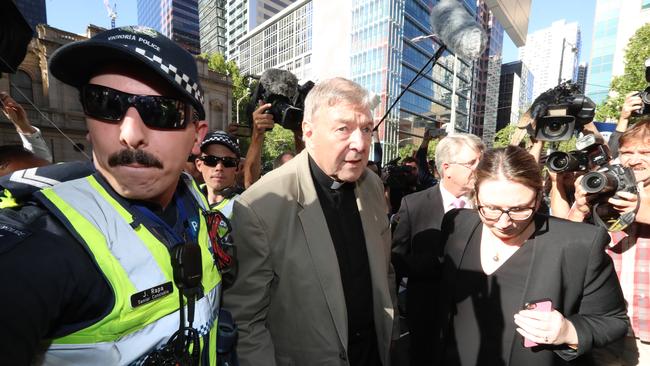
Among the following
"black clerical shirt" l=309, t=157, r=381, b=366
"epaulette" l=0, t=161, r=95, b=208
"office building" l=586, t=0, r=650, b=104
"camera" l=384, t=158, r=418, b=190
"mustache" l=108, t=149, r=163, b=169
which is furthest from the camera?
"office building" l=586, t=0, r=650, b=104

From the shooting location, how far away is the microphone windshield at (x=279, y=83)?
2.69 meters

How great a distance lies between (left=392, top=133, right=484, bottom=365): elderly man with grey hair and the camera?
2867mm

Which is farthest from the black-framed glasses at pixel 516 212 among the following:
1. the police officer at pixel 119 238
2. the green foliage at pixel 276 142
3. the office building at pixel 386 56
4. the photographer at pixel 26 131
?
the office building at pixel 386 56

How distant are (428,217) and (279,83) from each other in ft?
6.12

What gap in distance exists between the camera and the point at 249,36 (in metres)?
79.4

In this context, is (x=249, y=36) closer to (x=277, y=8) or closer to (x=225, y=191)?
(x=277, y=8)

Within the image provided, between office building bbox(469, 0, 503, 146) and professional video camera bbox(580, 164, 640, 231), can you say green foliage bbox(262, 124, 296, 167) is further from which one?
office building bbox(469, 0, 503, 146)

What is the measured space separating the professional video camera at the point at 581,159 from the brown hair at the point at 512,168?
0.97 m

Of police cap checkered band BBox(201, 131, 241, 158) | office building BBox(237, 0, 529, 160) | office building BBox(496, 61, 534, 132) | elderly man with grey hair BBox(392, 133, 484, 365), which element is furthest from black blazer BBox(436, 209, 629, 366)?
office building BBox(496, 61, 534, 132)

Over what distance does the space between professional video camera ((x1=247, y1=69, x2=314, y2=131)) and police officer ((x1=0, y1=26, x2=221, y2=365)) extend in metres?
1.50

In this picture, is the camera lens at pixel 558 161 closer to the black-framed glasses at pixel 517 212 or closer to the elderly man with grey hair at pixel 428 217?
the elderly man with grey hair at pixel 428 217

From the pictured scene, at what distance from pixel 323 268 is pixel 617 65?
54078mm

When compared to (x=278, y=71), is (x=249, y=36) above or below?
above

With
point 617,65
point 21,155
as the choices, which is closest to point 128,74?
point 21,155
